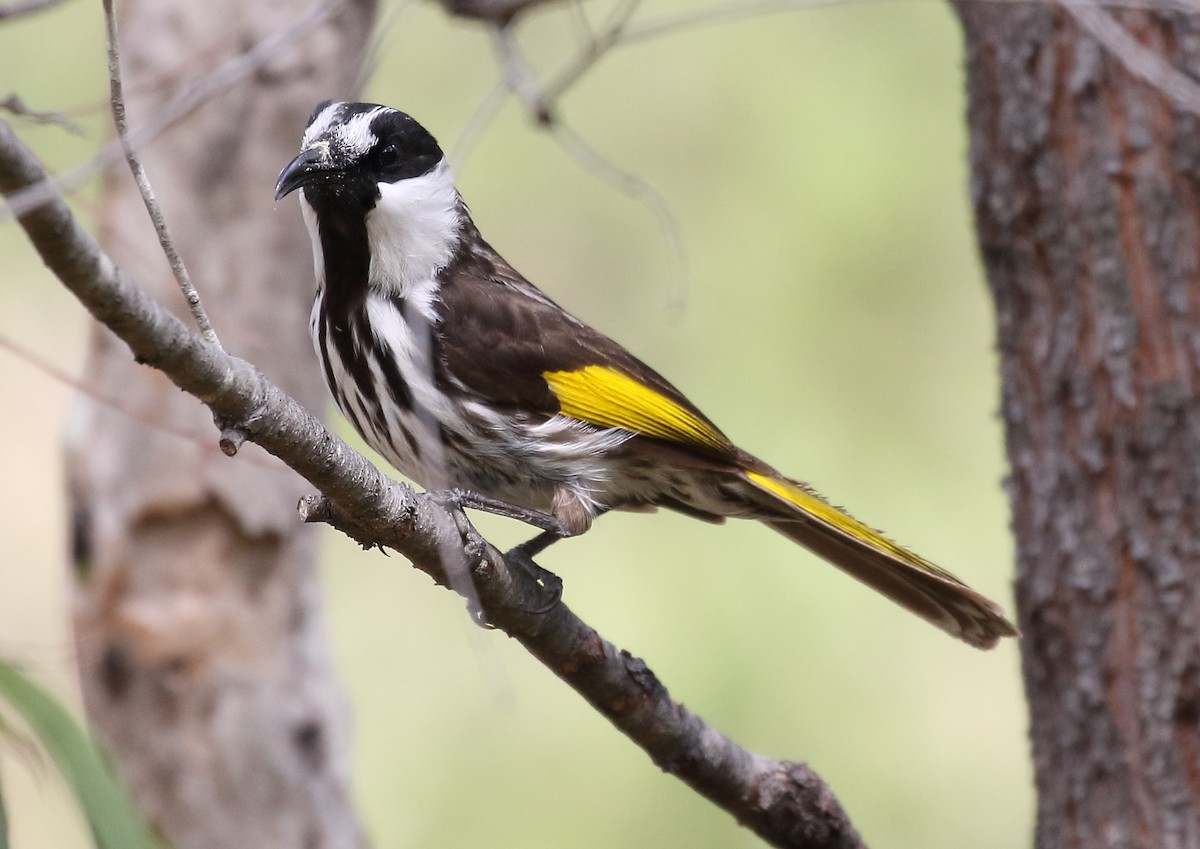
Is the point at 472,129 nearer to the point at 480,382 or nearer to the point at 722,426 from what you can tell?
the point at 480,382

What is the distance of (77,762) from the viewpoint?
2199 mm

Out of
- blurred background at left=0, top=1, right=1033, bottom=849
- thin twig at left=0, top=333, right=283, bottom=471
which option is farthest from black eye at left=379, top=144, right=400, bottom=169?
blurred background at left=0, top=1, right=1033, bottom=849

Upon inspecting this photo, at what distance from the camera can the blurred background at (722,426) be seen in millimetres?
5793

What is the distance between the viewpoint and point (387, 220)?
122 inches

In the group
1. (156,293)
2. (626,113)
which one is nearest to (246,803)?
(156,293)

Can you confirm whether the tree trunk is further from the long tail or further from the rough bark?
the rough bark

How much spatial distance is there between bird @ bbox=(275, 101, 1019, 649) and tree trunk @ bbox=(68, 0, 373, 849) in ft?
4.46

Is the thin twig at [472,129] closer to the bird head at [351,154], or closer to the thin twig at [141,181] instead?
the bird head at [351,154]

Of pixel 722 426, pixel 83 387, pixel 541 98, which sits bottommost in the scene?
pixel 83 387

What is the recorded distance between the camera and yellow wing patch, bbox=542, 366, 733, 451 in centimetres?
319

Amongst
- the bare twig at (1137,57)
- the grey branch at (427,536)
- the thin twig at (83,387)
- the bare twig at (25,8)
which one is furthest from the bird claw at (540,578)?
the bare twig at (1137,57)

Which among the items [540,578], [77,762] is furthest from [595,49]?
[77,762]

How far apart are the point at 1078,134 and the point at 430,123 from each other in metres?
3.67

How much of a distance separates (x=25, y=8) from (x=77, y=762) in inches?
44.6
